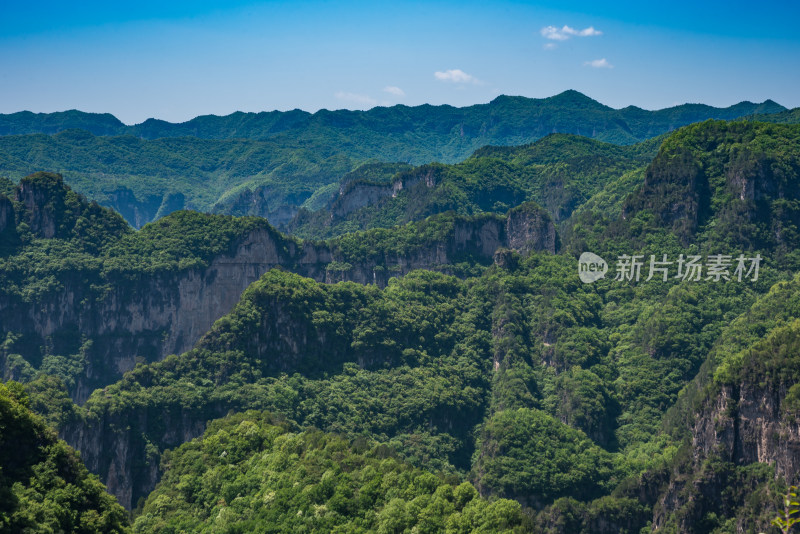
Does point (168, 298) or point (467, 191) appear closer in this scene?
point (168, 298)

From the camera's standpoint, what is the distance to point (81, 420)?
78188 mm

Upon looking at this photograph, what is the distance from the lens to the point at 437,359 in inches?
4055

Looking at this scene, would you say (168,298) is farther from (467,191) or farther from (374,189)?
(467,191)

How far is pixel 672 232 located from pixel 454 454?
44121 mm

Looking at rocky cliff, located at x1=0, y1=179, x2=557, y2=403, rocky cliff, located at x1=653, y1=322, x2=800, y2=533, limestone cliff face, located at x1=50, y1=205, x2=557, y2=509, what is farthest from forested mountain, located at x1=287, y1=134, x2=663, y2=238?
rocky cliff, located at x1=653, y1=322, x2=800, y2=533

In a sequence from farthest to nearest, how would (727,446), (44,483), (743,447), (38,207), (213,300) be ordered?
(213,300), (38,207), (727,446), (743,447), (44,483)

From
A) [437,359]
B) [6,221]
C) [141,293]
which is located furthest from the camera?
[141,293]

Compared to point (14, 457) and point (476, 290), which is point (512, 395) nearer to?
point (476, 290)

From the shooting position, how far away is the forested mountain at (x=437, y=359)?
6481 centimetres

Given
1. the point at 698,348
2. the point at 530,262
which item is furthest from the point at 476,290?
the point at 698,348

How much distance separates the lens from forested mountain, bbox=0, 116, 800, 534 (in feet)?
213

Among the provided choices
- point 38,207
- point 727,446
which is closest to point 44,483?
point 727,446

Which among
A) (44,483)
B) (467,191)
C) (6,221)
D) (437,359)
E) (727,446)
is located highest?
(467,191)

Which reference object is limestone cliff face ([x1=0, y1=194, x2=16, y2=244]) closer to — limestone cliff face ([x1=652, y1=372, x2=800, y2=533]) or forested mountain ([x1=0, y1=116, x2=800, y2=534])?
forested mountain ([x1=0, y1=116, x2=800, y2=534])
